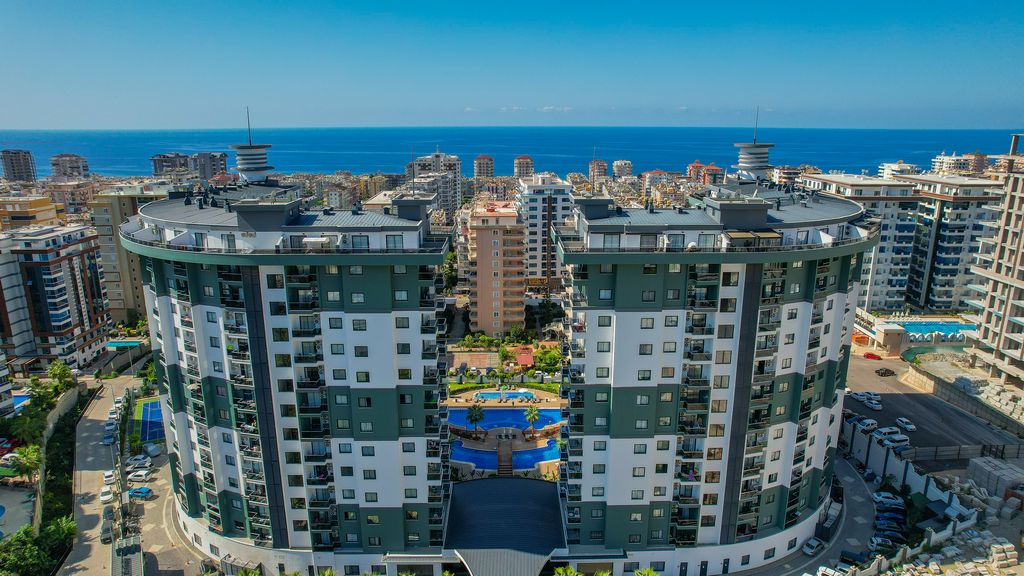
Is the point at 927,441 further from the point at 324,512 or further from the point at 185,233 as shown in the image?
the point at 185,233

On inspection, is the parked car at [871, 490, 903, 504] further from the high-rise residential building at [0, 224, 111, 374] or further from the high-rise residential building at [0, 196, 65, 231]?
the high-rise residential building at [0, 196, 65, 231]

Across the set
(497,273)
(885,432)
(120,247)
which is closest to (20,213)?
(120,247)

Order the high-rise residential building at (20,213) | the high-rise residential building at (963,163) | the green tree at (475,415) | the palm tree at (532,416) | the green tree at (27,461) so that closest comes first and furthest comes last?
the green tree at (27,461)
the palm tree at (532,416)
the green tree at (475,415)
the high-rise residential building at (20,213)
the high-rise residential building at (963,163)

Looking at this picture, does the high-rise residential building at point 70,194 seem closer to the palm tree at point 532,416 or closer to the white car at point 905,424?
the palm tree at point 532,416

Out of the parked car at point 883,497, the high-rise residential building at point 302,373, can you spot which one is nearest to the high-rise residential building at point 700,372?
the high-rise residential building at point 302,373

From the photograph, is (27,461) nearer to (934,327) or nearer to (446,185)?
(934,327)

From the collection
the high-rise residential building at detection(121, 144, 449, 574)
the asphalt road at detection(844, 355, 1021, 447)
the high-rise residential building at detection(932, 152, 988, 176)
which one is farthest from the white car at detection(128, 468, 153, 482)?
the high-rise residential building at detection(932, 152, 988, 176)
